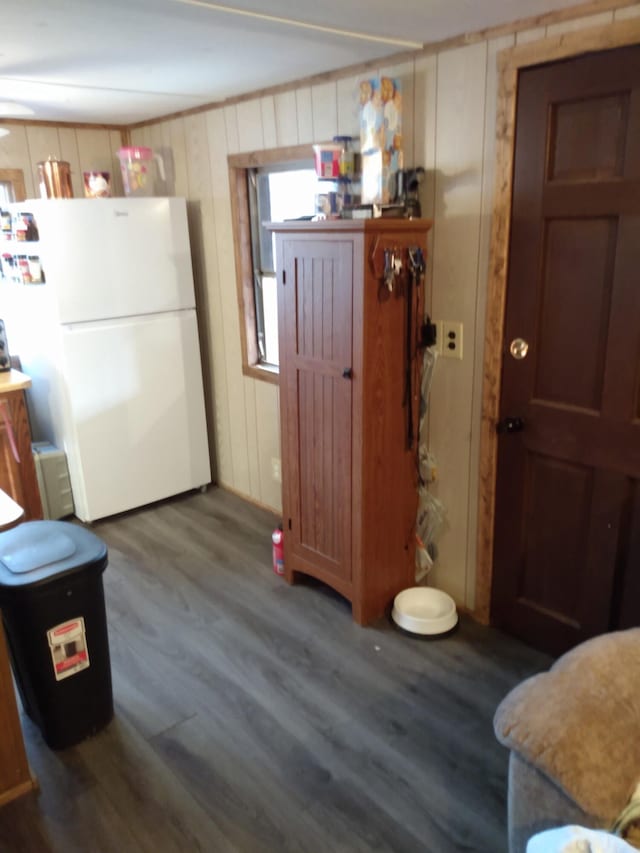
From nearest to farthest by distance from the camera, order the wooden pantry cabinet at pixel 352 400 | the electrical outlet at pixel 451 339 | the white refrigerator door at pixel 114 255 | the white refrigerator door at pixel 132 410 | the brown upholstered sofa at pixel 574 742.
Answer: the brown upholstered sofa at pixel 574 742
the wooden pantry cabinet at pixel 352 400
the electrical outlet at pixel 451 339
the white refrigerator door at pixel 114 255
the white refrigerator door at pixel 132 410

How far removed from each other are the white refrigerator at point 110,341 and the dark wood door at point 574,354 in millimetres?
1989

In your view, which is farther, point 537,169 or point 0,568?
point 537,169

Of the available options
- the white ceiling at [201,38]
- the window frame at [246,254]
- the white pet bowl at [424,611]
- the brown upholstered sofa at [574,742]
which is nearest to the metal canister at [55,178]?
the white ceiling at [201,38]

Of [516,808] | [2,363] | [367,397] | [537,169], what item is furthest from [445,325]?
[2,363]

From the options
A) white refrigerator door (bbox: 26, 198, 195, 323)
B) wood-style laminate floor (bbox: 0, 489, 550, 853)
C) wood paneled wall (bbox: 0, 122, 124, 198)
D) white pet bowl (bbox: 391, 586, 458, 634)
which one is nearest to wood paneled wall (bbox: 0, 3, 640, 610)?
wood paneled wall (bbox: 0, 122, 124, 198)

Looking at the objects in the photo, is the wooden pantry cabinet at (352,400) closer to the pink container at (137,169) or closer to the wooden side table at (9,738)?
the wooden side table at (9,738)

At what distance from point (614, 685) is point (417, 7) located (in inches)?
72.9

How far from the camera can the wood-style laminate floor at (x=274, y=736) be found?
1781 millimetres

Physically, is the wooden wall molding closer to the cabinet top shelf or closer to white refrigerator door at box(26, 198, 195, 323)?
the cabinet top shelf

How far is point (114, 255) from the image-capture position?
10.9 ft

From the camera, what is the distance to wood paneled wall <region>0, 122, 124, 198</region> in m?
3.56

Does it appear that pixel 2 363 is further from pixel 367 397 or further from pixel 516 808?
pixel 516 808

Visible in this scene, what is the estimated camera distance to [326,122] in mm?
2781

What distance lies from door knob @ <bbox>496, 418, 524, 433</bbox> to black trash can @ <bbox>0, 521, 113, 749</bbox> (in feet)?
4.69
